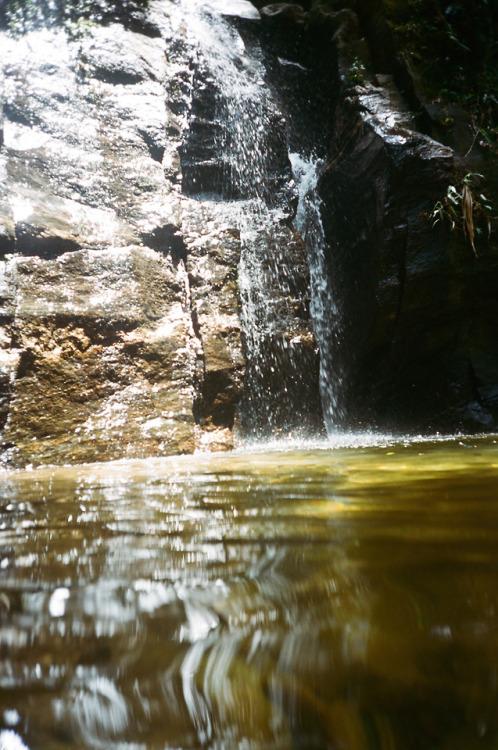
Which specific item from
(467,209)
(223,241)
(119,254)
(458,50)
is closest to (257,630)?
(119,254)

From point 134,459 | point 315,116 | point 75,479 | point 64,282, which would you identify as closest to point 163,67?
point 315,116

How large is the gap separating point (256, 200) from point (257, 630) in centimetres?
677

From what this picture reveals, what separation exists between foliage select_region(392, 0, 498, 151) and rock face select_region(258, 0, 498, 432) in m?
0.26

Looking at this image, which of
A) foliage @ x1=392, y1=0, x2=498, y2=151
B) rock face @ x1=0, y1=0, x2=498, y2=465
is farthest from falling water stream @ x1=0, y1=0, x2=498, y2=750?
foliage @ x1=392, y1=0, x2=498, y2=151

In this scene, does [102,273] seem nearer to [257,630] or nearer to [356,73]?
[257,630]

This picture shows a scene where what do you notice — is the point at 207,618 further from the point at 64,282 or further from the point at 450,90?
the point at 450,90

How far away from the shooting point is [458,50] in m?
7.00

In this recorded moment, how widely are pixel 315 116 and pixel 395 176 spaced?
3137 millimetres

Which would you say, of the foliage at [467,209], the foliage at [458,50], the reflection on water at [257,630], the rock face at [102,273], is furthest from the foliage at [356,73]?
the reflection on water at [257,630]

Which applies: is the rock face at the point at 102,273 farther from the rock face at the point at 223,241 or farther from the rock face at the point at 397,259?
the rock face at the point at 397,259

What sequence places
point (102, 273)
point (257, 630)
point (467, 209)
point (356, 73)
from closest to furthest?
point (257, 630) → point (102, 273) → point (467, 209) → point (356, 73)

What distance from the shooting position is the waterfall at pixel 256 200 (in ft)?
18.2

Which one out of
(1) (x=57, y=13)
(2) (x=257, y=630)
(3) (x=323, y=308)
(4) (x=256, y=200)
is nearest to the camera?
(2) (x=257, y=630)

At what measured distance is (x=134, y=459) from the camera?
412 centimetres
